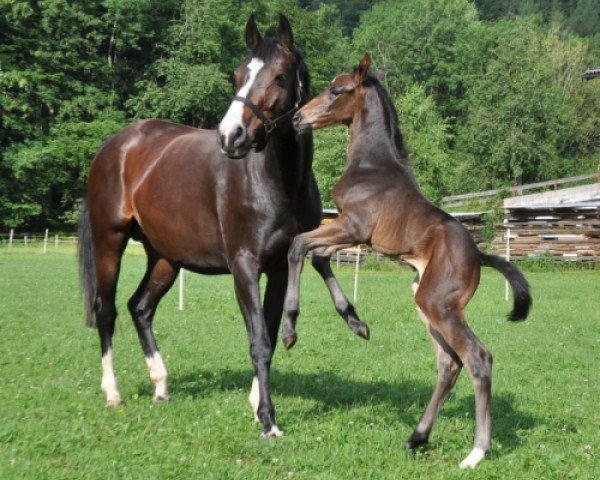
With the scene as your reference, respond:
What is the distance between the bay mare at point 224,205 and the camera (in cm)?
688

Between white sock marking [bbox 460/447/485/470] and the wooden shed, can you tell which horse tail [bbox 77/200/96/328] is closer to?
white sock marking [bbox 460/447/485/470]

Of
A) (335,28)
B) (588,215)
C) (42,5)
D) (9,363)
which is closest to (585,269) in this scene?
(588,215)

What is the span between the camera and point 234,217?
7.33 metres

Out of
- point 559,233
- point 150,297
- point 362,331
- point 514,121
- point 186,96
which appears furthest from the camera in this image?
point 514,121

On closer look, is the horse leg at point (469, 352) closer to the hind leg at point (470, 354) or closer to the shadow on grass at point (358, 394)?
the hind leg at point (470, 354)

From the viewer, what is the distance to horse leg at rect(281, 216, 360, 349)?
6422mm

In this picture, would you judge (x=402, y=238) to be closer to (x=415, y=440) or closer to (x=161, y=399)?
(x=415, y=440)

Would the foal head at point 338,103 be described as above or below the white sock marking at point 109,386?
above

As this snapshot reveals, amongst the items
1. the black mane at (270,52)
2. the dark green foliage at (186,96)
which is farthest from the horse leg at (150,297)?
the dark green foliage at (186,96)

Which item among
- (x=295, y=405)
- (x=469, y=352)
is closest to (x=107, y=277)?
(x=295, y=405)

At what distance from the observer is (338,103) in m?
6.89

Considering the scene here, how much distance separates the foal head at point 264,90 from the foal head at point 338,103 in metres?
0.24

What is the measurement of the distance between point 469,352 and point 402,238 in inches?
38.6

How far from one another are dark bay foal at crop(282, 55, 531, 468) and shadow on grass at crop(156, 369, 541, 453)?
95 centimetres
